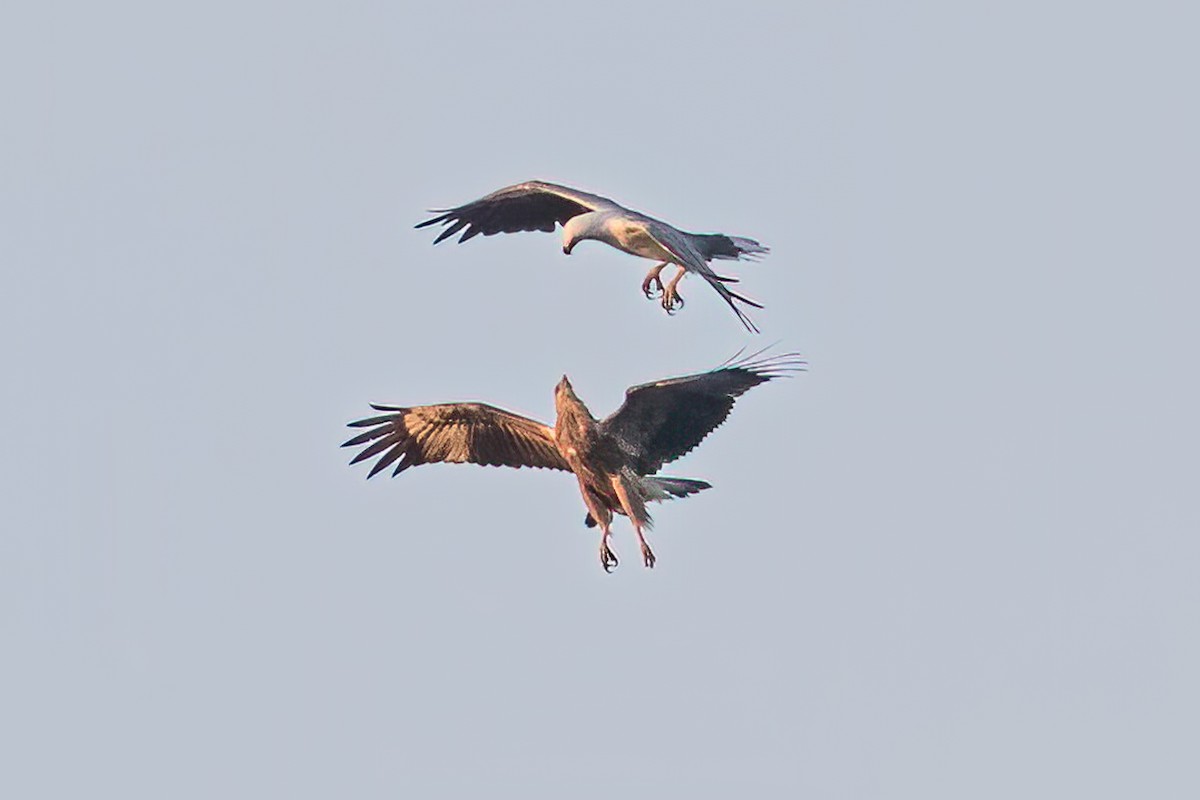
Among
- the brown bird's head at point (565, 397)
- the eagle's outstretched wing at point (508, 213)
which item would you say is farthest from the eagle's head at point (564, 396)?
the eagle's outstretched wing at point (508, 213)

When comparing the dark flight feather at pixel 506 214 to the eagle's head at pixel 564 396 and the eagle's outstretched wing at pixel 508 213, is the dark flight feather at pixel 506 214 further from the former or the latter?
the eagle's head at pixel 564 396

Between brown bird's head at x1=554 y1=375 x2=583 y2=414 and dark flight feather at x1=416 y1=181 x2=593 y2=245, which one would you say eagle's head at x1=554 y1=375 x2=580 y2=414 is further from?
dark flight feather at x1=416 y1=181 x2=593 y2=245

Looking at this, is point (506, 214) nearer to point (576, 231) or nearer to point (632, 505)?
point (576, 231)

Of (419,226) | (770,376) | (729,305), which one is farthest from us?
(419,226)

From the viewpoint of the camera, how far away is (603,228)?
20.3 metres

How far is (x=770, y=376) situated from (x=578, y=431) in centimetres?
151

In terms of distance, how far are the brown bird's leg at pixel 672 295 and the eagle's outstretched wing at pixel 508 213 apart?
1695 mm

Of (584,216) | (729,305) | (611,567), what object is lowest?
(611,567)

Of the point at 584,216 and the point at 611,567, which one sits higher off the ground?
the point at 584,216

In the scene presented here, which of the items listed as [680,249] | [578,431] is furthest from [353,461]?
[680,249]

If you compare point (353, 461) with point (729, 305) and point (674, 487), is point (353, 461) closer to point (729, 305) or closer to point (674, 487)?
point (674, 487)

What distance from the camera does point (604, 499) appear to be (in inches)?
791

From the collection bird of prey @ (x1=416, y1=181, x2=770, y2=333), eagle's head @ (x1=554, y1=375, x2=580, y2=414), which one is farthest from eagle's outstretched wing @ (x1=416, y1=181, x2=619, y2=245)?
eagle's head @ (x1=554, y1=375, x2=580, y2=414)

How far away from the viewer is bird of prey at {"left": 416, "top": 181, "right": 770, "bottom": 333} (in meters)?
19.3
